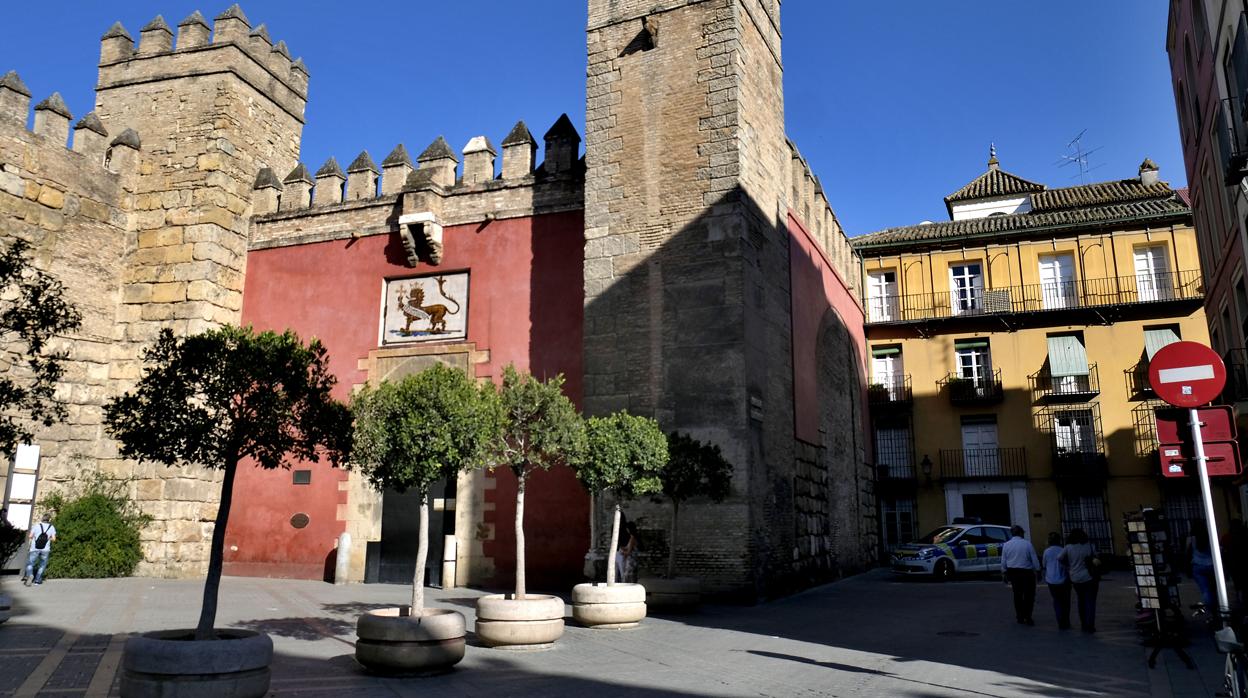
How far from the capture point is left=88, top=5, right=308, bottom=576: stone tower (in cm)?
1569

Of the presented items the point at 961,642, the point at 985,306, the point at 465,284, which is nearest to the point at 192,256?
the point at 465,284

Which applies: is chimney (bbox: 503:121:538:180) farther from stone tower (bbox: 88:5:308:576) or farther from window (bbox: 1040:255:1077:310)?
window (bbox: 1040:255:1077:310)

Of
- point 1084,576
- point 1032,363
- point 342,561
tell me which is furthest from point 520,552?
point 1032,363

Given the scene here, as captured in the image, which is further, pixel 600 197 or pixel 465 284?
pixel 465 284

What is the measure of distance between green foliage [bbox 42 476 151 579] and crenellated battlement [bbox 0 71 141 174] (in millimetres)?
6105

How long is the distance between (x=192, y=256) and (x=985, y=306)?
20500 millimetres

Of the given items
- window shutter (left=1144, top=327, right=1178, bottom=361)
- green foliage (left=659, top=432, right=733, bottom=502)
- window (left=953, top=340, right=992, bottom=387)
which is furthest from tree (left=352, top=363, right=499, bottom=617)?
window shutter (left=1144, top=327, right=1178, bottom=361)

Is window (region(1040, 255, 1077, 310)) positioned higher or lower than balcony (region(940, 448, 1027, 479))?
higher

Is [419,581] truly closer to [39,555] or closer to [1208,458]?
[1208,458]

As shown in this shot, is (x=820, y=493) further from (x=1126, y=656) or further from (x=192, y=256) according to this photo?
(x=192, y=256)

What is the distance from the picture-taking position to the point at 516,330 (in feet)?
49.2

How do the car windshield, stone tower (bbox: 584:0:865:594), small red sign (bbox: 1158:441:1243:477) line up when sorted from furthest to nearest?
the car windshield < stone tower (bbox: 584:0:865:594) < small red sign (bbox: 1158:441:1243:477)

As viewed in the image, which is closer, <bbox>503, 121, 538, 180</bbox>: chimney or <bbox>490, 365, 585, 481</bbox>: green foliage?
<bbox>490, 365, 585, 481</bbox>: green foliage

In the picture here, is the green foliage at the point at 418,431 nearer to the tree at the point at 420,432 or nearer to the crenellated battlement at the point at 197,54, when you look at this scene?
the tree at the point at 420,432
